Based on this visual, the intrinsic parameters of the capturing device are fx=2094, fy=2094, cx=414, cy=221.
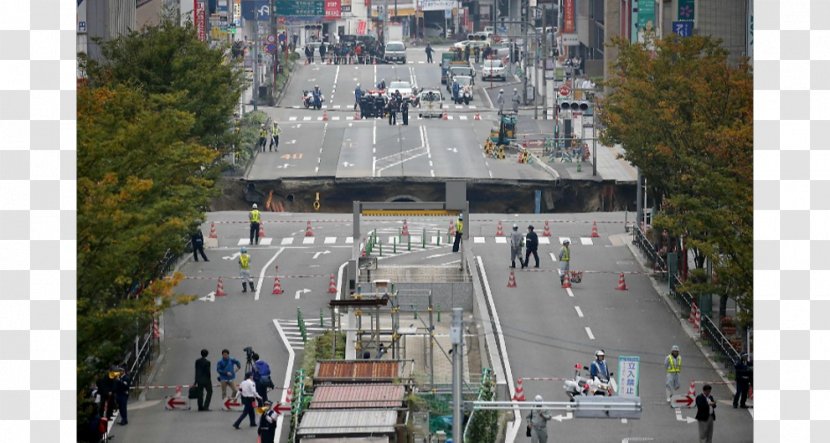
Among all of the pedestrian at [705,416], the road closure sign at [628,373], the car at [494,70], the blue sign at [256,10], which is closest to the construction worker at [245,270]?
the road closure sign at [628,373]

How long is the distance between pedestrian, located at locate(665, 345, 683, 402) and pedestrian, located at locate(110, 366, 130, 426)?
12.2 m

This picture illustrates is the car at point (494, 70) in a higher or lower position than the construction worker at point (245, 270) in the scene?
higher

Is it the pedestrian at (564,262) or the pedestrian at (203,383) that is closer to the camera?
the pedestrian at (203,383)

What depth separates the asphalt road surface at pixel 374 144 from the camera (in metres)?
95.1

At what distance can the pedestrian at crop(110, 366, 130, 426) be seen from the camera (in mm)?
45250

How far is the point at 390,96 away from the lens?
122812 millimetres

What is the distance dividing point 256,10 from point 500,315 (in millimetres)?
88336

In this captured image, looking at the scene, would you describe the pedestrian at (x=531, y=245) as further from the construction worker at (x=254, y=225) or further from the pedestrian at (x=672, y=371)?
the pedestrian at (x=672, y=371)

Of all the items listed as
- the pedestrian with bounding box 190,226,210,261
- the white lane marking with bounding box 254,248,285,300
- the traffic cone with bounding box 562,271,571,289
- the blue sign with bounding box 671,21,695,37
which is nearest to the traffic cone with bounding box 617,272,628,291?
the traffic cone with bounding box 562,271,571,289

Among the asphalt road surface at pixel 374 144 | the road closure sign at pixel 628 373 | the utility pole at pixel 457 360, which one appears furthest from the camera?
the asphalt road surface at pixel 374 144

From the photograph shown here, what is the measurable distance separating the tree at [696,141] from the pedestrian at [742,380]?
1.06 meters

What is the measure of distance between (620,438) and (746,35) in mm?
42991

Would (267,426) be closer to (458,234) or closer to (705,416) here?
(705,416)

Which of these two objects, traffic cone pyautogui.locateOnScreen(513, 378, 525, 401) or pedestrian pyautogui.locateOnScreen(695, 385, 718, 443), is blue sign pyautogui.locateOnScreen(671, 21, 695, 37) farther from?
pedestrian pyautogui.locateOnScreen(695, 385, 718, 443)
